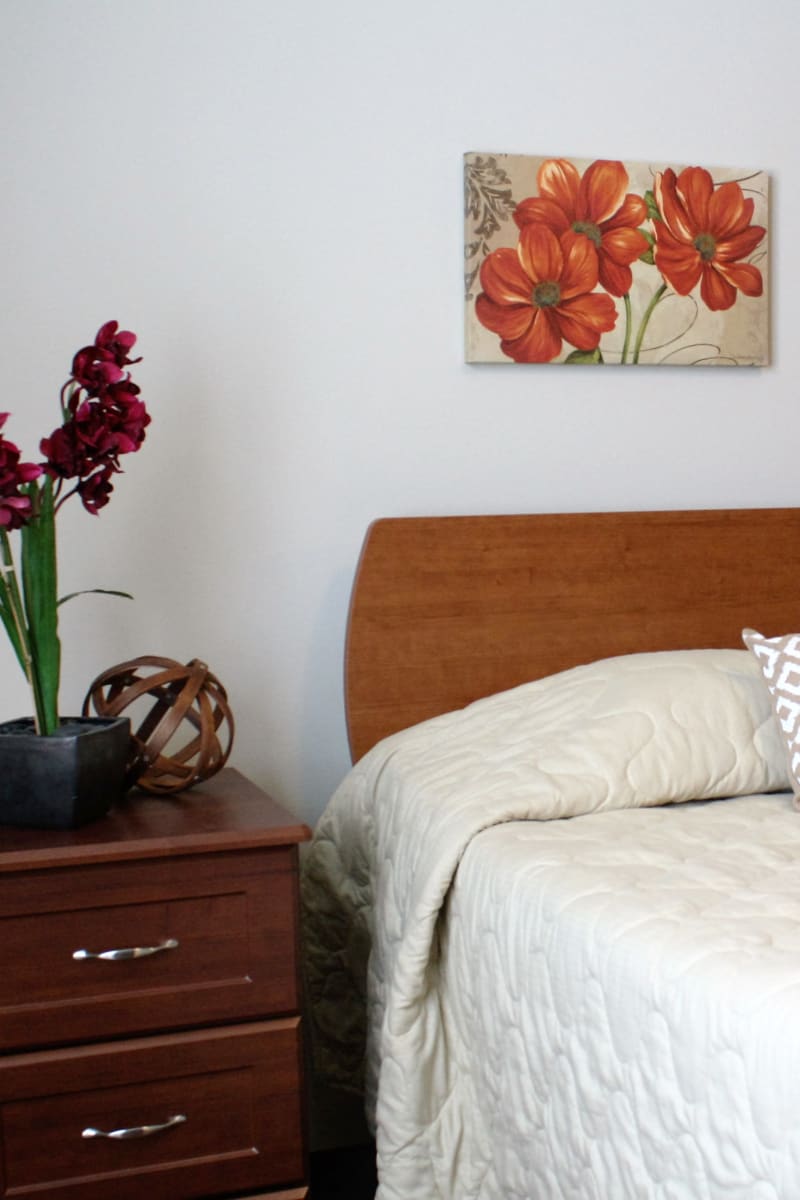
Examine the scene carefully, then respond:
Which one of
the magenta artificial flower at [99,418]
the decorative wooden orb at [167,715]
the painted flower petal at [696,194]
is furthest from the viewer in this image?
the painted flower petal at [696,194]

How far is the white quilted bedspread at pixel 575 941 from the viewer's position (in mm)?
1150

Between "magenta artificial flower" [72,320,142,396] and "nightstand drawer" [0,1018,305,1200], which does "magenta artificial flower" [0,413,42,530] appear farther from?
"nightstand drawer" [0,1018,305,1200]

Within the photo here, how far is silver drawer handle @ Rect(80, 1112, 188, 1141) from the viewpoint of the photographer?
155 cm

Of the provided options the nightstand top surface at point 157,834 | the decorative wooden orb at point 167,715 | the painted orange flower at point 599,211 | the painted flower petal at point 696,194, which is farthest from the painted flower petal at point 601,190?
the nightstand top surface at point 157,834

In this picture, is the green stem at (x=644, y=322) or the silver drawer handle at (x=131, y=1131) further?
the green stem at (x=644, y=322)

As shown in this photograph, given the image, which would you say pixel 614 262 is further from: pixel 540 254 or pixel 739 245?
pixel 739 245

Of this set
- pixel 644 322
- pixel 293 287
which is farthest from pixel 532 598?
pixel 293 287

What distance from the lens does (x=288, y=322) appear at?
214cm

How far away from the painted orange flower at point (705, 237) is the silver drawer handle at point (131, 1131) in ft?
5.31

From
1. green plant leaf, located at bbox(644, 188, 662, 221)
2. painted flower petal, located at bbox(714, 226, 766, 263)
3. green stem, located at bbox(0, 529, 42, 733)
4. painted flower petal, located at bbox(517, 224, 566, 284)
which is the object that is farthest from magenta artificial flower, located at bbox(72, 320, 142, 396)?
painted flower petal, located at bbox(714, 226, 766, 263)

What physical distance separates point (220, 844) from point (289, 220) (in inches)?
42.3

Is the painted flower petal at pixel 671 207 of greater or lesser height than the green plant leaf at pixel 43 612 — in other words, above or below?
above

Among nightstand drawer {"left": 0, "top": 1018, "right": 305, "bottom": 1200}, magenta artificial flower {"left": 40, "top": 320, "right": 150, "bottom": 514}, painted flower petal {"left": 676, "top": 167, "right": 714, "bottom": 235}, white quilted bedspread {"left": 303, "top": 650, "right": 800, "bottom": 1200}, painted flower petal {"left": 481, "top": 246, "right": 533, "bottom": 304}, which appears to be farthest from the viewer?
painted flower petal {"left": 676, "top": 167, "right": 714, "bottom": 235}

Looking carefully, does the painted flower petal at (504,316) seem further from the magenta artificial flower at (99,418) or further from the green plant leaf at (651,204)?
the magenta artificial flower at (99,418)
